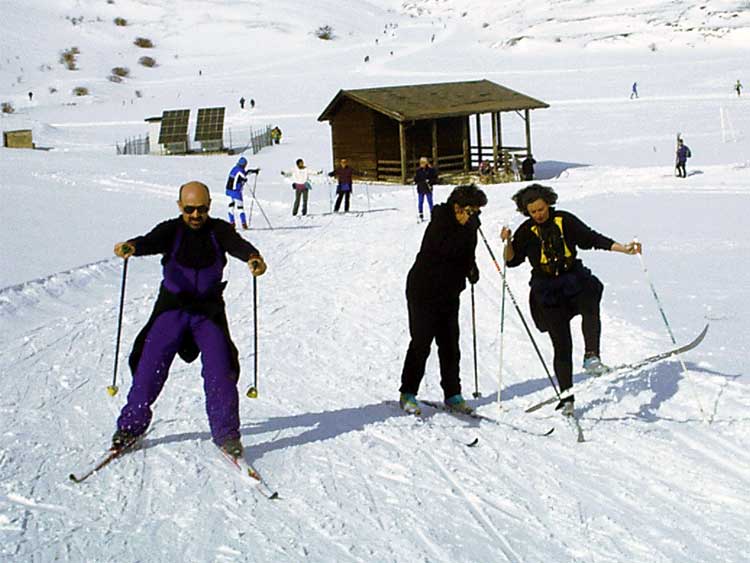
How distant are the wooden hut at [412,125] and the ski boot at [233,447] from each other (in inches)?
1041

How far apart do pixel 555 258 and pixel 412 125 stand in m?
27.0

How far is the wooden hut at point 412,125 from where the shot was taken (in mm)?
32688

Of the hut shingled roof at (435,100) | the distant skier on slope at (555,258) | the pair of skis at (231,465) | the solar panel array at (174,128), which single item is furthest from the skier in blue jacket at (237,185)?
the solar panel array at (174,128)

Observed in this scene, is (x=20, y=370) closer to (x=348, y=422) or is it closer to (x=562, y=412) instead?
(x=348, y=422)

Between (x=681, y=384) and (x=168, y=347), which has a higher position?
(x=168, y=347)

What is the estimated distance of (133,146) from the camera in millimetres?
43781

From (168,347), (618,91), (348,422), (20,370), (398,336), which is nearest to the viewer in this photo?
Result: (168,347)

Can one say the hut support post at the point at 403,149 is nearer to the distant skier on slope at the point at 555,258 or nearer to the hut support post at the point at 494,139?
the hut support post at the point at 494,139

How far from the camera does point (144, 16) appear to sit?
101938 mm

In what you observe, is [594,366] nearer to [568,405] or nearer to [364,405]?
[568,405]

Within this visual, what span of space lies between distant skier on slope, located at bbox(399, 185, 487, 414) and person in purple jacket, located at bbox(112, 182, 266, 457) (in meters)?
1.40

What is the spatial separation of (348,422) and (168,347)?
1657mm

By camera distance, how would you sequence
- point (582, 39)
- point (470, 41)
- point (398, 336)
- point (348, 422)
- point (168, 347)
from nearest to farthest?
point (168, 347) → point (348, 422) → point (398, 336) → point (582, 39) → point (470, 41)

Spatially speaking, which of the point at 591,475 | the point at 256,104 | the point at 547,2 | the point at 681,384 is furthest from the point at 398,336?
the point at 547,2
